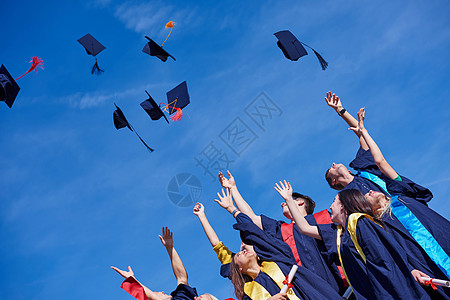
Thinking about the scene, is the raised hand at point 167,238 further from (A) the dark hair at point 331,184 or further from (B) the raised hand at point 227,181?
(A) the dark hair at point 331,184

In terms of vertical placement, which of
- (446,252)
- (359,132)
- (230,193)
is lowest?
(446,252)

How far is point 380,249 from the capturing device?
3529 millimetres

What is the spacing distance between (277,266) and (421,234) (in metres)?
1.35

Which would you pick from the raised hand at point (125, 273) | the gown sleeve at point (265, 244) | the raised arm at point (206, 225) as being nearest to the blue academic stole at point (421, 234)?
the gown sleeve at point (265, 244)

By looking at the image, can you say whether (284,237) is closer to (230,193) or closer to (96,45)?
(230,193)

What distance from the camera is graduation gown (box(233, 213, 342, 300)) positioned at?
4.33 m

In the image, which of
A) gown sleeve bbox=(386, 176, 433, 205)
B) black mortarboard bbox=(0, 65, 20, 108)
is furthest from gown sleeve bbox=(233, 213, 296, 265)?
black mortarboard bbox=(0, 65, 20, 108)

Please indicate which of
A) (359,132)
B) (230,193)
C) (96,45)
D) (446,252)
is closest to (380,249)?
(446,252)

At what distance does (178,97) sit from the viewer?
779cm

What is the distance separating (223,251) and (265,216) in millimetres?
626

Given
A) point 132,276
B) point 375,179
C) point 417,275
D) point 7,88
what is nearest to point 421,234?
point 417,275

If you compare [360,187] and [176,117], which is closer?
[360,187]

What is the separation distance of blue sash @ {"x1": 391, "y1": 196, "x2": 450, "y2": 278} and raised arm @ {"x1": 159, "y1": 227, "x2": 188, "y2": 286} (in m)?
2.58

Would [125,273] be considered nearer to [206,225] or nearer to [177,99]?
[206,225]
